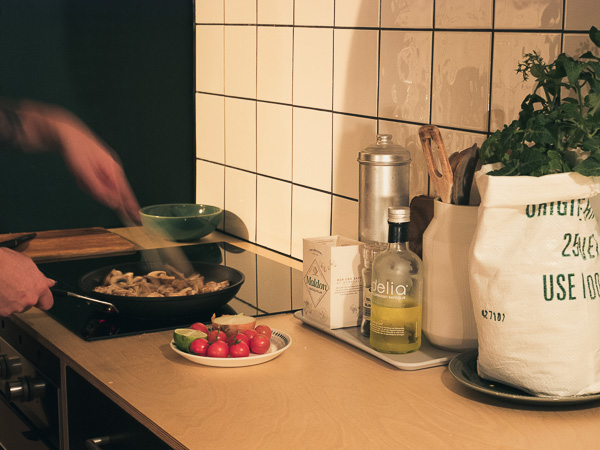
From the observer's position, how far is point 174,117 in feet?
8.05

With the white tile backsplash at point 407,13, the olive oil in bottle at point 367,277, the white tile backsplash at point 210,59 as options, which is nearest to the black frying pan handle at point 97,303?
the olive oil in bottle at point 367,277

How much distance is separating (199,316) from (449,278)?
0.51 metres

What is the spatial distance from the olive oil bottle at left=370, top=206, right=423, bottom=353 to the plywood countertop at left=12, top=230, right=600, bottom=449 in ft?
0.18

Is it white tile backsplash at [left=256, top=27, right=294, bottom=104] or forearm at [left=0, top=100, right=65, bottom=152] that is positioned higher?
white tile backsplash at [left=256, top=27, right=294, bottom=104]

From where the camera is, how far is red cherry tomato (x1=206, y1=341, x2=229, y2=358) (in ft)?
4.12

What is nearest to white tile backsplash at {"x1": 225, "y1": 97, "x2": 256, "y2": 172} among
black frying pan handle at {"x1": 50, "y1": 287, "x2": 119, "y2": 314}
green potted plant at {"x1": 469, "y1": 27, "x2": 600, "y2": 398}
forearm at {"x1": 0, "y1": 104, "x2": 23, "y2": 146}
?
forearm at {"x1": 0, "y1": 104, "x2": 23, "y2": 146}

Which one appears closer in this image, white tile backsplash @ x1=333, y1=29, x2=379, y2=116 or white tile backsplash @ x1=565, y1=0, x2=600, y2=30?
white tile backsplash @ x1=565, y1=0, x2=600, y2=30

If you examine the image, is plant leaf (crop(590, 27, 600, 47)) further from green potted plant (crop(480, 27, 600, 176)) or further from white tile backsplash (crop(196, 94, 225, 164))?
white tile backsplash (crop(196, 94, 225, 164))

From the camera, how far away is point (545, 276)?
41.9 inches

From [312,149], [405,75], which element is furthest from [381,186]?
[312,149]

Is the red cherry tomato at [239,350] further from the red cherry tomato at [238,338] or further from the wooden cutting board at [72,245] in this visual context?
the wooden cutting board at [72,245]

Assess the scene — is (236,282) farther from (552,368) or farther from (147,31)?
(147,31)

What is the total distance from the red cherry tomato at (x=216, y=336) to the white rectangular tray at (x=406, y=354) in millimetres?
190

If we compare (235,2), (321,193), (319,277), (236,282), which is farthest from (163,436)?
(235,2)
